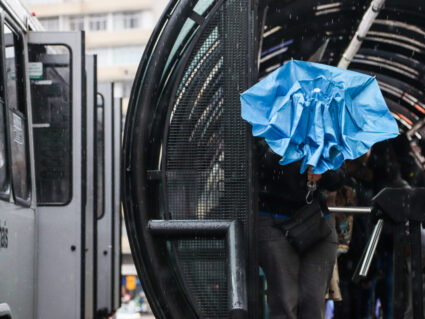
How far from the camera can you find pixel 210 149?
4352 mm

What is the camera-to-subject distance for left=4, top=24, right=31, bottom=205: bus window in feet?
16.8

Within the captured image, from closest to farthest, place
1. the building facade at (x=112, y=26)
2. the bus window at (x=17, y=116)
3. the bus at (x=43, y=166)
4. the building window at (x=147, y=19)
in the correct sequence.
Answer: the bus at (x=43, y=166) → the bus window at (x=17, y=116) → the building facade at (x=112, y=26) → the building window at (x=147, y=19)

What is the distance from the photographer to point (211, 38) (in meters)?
4.44

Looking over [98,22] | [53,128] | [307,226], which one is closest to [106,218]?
[53,128]

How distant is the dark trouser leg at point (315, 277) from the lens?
4852 millimetres

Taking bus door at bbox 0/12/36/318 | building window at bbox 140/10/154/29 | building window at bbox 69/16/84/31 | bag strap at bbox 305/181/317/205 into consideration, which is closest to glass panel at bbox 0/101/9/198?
bus door at bbox 0/12/36/318

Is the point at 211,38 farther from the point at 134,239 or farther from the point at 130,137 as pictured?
the point at 134,239

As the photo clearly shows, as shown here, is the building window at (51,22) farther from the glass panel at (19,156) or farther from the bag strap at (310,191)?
the bag strap at (310,191)

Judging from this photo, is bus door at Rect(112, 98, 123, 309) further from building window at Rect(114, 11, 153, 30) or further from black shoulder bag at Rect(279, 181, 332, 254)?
building window at Rect(114, 11, 153, 30)

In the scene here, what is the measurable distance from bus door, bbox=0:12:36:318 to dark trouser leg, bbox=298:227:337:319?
1945mm

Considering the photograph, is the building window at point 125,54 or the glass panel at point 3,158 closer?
the glass panel at point 3,158

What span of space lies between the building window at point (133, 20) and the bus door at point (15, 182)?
5450 cm

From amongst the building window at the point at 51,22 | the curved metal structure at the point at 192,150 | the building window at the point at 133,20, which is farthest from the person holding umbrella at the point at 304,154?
the building window at the point at 51,22

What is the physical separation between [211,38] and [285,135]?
32.8 inches
